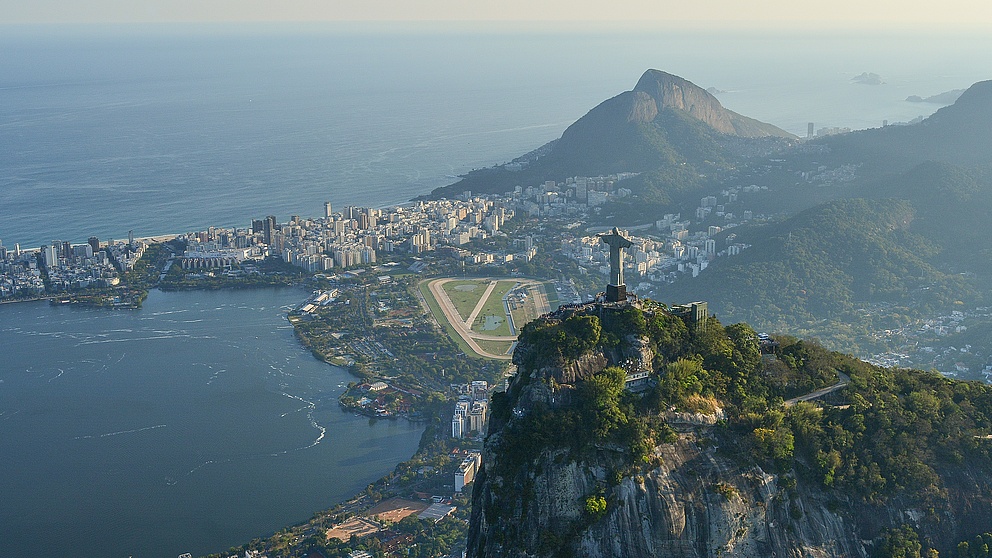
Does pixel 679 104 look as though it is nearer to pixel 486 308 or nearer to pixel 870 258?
pixel 870 258

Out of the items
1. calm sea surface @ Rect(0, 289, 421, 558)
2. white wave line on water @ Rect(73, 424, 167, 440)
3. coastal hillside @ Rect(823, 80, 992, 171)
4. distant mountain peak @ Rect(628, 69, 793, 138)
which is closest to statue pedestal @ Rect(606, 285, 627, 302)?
calm sea surface @ Rect(0, 289, 421, 558)

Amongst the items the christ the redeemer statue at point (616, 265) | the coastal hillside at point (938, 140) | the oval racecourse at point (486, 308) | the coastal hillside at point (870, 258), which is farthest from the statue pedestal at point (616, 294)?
the coastal hillside at point (938, 140)

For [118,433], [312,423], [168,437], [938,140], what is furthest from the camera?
[938,140]

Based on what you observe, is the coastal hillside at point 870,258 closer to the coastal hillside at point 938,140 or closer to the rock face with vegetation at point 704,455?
the coastal hillside at point 938,140

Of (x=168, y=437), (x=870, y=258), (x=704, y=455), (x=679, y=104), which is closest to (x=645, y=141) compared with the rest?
(x=679, y=104)

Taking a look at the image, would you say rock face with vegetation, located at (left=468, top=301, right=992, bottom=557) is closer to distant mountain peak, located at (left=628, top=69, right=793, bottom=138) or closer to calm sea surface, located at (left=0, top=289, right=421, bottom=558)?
calm sea surface, located at (left=0, top=289, right=421, bottom=558)

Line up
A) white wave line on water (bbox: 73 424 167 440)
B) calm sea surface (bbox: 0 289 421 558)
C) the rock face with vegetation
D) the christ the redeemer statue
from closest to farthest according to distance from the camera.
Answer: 1. the rock face with vegetation
2. the christ the redeemer statue
3. calm sea surface (bbox: 0 289 421 558)
4. white wave line on water (bbox: 73 424 167 440)

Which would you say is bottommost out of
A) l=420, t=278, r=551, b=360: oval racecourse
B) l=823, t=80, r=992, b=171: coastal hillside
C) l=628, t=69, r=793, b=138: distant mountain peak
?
l=420, t=278, r=551, b=360: oval racecourse
